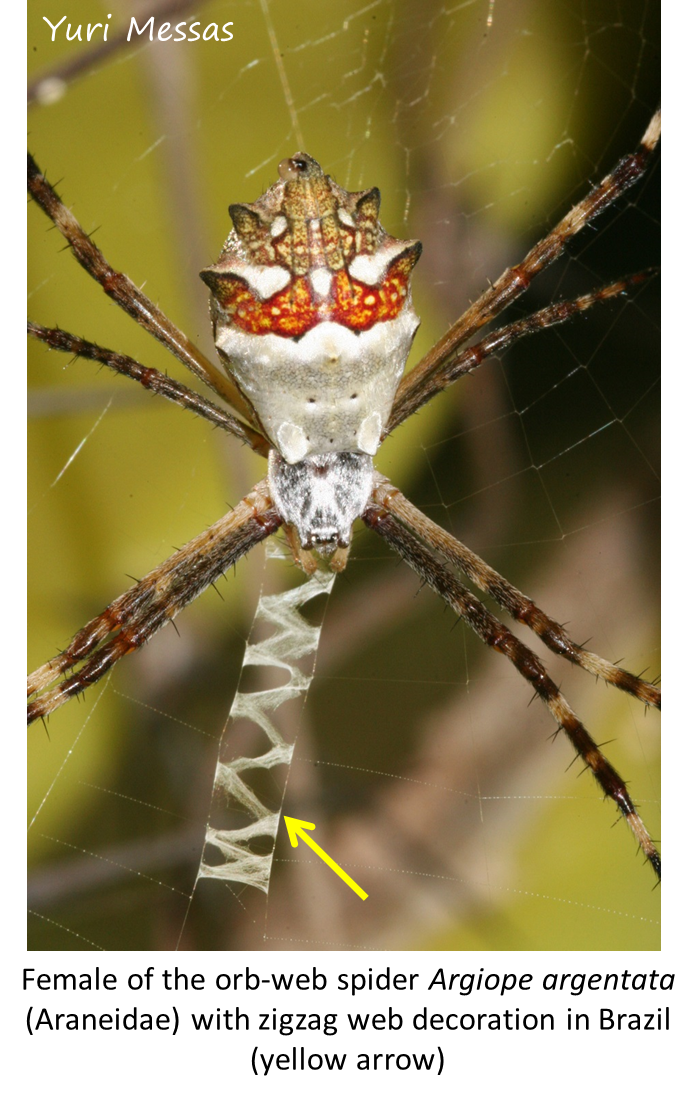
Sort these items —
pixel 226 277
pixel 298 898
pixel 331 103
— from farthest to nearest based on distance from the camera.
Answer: pixel 331 103
pixel 298 898
pixel 226 277

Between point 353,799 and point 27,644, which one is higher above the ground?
point 27,644

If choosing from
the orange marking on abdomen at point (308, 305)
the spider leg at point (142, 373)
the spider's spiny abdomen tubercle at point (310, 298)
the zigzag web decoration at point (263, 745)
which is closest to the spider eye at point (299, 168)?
the spider's spiny abdomen tubercle at point (310, 298)

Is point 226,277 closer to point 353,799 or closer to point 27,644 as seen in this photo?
point 27,644

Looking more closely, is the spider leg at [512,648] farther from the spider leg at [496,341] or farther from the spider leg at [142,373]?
the spider leg at [142,373]

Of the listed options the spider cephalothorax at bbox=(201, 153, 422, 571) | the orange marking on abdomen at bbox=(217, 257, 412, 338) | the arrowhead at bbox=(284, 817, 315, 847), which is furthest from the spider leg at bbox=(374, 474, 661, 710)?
the arrowhead at bbox=(284, 817, 315, 847)

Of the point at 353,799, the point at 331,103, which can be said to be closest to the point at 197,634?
the point at 353,799

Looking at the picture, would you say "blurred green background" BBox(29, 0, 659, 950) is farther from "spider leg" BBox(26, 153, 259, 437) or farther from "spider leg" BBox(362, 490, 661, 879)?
"spider leg" BBox(26, 153, 259, 437)
